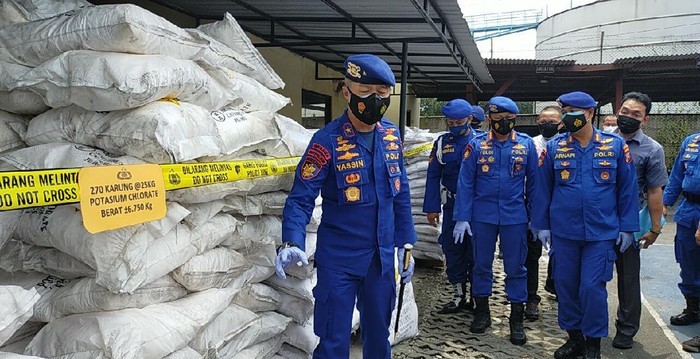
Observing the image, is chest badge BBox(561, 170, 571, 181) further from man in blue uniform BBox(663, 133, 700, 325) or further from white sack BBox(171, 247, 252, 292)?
white sack BBox(171, 247, 252, 292)

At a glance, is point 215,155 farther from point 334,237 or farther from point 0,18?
point 0,18

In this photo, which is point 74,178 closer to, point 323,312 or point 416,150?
point 323,312

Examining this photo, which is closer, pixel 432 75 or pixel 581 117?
pixel 581 117

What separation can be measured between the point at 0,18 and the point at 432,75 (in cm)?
668

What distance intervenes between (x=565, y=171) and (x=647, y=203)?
3.04 ft

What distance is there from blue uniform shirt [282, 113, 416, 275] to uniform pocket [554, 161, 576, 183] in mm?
1385

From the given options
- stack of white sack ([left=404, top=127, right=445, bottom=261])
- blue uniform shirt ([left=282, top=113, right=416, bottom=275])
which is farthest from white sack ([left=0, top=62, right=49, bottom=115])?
stack of white sack ([left=404, top=127, right=445, bottom=261])

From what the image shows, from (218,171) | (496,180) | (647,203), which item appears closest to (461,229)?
(496,180)

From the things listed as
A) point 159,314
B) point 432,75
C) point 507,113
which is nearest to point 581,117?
point 507,113

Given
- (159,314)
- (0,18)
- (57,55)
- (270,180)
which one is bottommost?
(159,314)

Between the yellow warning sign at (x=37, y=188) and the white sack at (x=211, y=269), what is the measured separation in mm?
689

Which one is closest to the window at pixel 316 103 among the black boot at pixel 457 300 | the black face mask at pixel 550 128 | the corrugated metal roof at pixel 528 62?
the corrugated metal roof at pixel 528 62

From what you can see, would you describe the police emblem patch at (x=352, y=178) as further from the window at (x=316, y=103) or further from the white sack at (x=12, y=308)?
the window at (x=316, y=103)

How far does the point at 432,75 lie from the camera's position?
26.7 ft
